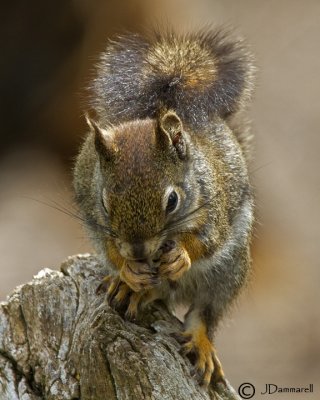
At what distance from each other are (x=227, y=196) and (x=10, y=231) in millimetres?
3399

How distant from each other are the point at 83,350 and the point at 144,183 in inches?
25.1

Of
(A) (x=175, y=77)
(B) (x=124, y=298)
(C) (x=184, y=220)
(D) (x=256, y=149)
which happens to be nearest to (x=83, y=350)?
(B) (x=124, y=298)

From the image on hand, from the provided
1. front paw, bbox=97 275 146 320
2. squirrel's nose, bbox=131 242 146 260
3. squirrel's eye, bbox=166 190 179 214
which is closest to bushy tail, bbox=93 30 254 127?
squirrel's eye, bbox=166 190 179 214

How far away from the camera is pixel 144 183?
2875 millimetres

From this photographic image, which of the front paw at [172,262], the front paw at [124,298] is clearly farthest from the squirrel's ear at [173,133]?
the front paw at [124,298]

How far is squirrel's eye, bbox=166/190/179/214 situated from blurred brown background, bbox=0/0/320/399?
9.40ft

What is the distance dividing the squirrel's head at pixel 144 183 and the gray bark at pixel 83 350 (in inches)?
14.5

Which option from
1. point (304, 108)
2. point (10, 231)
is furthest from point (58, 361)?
point (304, 108)

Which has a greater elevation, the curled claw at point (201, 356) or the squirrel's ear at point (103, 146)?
the squirrel's ear at point (103, 146)

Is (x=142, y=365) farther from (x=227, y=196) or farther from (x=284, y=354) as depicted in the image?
(x=284, y=354)

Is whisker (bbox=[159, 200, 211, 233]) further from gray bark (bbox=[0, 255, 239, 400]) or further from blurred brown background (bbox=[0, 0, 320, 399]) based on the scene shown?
blurred brown background (bbox=[0, 0, 320, 399])

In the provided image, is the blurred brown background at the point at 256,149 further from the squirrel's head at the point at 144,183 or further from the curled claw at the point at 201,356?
the squirrel's head at the point at 144,183

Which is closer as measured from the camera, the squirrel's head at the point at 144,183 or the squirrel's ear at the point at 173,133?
the squirrel's head at the point at 144,183

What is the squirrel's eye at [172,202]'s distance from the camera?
9.55 ft
